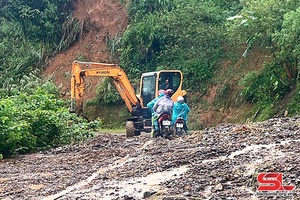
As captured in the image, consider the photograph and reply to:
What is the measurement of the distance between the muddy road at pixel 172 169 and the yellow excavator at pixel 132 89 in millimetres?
5780

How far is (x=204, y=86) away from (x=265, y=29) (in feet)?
20.9

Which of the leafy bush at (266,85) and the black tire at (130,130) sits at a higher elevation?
the leafy bush at (266,85)

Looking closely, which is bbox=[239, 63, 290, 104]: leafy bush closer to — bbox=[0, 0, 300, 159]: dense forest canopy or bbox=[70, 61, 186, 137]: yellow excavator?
bbox=[0, 0, 300, 159]: dense forest canopy

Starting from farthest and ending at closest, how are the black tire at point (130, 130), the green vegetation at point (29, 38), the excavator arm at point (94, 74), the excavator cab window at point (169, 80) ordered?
1. the green vegetation at point (29, 38)
2. the excavator cab window at point (169, 80)
3. the excavator arm at point (94, 74)
4. the black tire at point (130, 130)

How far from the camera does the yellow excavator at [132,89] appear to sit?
2031 cm

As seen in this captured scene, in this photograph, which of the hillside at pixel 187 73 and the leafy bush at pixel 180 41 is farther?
the leafy bush at pixel 180 41

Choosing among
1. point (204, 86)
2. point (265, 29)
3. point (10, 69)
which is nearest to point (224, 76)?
point (204, 86)

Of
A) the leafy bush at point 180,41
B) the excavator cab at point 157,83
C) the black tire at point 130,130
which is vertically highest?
the leafy bush at point 180,41

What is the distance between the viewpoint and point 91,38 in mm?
34844

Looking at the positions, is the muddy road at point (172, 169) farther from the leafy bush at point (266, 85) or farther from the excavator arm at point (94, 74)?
the leafy bush at point (266, 85)

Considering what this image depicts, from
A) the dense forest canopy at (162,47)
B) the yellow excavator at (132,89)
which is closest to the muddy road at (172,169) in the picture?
the dense forest canopy at (162,47)

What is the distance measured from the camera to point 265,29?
74.4 ft

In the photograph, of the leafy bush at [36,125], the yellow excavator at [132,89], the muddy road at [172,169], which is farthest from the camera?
the yellow excavator at [132,89]

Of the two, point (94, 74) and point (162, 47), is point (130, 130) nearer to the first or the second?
point (94, 74)
